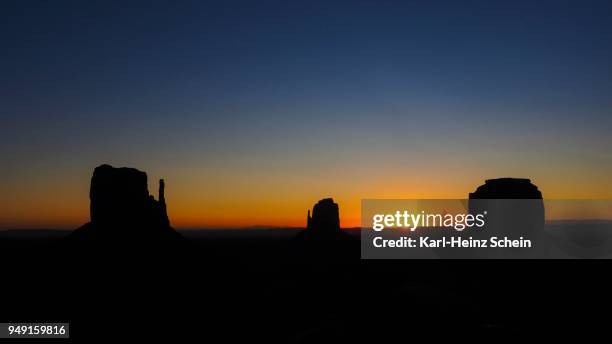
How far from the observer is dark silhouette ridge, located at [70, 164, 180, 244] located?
69.8 meters

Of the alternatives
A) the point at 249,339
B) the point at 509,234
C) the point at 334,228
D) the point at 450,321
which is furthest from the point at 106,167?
the point at 334,228

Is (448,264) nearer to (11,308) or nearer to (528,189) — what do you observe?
(528,189)

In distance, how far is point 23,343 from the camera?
39.5 m

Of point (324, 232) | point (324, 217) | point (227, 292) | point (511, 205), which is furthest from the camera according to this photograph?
point (324, 217)

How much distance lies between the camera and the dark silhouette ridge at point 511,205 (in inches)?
3620

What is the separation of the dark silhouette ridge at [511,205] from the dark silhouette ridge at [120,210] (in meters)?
70.3

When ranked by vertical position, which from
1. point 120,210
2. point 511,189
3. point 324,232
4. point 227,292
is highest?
point 511,189

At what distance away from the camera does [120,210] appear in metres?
71.0

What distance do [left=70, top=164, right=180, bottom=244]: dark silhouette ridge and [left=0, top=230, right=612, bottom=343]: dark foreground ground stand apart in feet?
10.0

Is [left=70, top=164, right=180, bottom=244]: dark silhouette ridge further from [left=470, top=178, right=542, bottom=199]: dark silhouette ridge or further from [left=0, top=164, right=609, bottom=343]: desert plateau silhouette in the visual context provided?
[left=470, top=178, right=542, bottom=199]: dark silhouette ridge

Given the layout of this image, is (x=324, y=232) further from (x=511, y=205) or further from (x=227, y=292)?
(x=227, y=292)

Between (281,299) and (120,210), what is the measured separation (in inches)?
1361

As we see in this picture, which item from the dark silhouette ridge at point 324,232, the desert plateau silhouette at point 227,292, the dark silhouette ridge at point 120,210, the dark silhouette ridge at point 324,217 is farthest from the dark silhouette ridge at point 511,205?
the dark silhouette ridge at point 120,210

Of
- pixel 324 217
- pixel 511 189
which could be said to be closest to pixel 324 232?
pixel 324 217
